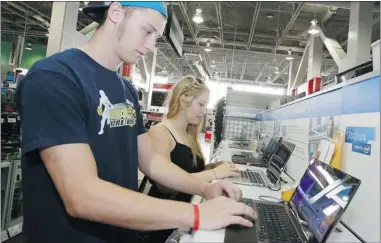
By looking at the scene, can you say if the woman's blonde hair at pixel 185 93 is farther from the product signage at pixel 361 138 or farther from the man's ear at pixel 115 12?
the man's ear at pixel 115 12

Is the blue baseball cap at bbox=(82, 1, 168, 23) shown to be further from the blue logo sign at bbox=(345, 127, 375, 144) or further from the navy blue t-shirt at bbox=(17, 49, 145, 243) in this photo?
the blue logo sign at bbox=(345, 127, 375, 144)

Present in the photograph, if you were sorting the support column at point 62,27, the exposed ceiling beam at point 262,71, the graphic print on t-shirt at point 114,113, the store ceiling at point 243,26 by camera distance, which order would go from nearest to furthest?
1. the graphic print on t-shirt at point 114,113
2. the support column at point 62,27
3. the store ceiling at point 243,26
4. the exposed ceiling beam at point 262,71

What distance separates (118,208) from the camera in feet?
2.61

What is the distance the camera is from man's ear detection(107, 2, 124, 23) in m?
1.06

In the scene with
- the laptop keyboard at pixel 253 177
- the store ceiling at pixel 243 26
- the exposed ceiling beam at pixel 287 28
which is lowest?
the laptop keyboard at pixel 253 177

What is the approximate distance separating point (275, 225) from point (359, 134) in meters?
0.57

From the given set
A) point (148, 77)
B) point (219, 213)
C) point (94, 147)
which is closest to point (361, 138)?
point (219, 213)

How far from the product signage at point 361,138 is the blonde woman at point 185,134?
908 millimetres

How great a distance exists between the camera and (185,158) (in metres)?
2.11

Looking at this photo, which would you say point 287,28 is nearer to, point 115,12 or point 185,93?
point 185,93

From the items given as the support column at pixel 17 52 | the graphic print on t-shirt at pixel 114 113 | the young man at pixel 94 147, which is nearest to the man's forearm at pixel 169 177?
the young man at pixel 94 147

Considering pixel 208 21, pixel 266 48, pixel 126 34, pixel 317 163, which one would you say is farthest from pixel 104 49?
pixel 266 48

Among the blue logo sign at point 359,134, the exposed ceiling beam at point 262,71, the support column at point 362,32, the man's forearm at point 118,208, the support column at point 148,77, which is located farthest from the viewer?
the exposed ceiling beam at point 262,71

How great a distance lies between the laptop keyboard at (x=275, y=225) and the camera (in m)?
1.02
